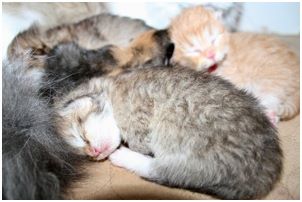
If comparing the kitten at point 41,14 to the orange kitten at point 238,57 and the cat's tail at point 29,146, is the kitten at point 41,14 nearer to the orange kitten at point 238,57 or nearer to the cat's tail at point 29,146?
the cat's tail at point 29,146

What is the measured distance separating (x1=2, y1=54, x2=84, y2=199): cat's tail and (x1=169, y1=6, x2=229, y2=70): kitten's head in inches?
27.5

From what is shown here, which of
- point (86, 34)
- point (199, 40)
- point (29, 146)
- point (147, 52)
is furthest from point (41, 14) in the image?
point (29, 146)

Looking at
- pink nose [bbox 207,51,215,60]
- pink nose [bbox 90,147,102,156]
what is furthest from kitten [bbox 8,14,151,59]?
pink nose [bbox 90,147,102,156]

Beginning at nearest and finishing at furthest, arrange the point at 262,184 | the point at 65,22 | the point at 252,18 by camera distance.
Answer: the point at 262,184, the point at 65,22, the point at 252,18

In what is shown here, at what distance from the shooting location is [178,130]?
1.39 meters

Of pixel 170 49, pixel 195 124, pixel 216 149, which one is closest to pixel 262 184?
pixel 216 149

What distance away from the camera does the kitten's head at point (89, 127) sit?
→ 4.83 feet

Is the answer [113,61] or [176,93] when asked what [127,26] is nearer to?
[113,61]

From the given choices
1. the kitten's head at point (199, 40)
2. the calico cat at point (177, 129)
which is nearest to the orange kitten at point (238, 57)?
the kitten's head at point (199, 40)

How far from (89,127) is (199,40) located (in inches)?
28.1

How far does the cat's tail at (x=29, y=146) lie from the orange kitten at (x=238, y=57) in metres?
0.71

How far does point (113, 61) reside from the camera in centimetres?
171

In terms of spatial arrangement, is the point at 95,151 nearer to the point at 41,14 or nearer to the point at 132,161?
the point at 132,161

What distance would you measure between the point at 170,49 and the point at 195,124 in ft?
1.71
